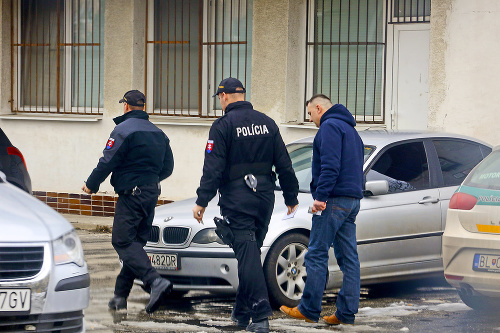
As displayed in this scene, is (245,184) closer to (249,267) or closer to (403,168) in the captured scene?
(249,267)

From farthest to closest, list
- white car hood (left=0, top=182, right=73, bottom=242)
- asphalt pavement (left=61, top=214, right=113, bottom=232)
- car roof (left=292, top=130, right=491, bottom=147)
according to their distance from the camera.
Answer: asphalt pavement (left=61, top=214, right=113, bottom=232), car roof (left=292, top=130, right=491, bottom=147), white car hood (left=0, top=182, right=73, bottom=242)

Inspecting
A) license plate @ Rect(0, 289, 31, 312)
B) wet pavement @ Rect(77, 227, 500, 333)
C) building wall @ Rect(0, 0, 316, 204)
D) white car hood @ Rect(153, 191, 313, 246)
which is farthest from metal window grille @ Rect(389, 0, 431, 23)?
license plate @ Rect(0, 289, 31, 312)

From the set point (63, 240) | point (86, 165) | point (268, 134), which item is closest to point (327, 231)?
point (268, 134)

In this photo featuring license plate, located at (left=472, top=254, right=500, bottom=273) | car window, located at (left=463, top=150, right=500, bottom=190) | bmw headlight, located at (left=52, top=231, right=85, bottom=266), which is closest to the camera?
bmw headlight, located at (left=52, top=231, right=85, bottom=266)

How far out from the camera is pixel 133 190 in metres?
7.44

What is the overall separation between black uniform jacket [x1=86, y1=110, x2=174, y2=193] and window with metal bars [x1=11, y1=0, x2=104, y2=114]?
6.98 meters

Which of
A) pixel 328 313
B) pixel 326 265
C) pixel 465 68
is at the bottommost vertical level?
pixel 328 313

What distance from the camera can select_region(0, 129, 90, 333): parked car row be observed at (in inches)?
199

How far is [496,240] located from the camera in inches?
266

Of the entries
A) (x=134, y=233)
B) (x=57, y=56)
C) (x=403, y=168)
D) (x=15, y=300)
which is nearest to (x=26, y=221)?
(x=15, y=300)

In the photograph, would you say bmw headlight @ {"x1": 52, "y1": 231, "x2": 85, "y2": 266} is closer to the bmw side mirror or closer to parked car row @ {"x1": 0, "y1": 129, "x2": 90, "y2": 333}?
parked car row @ {"x1": 0, "y1": 129, "x2": 90, "y2": 333}

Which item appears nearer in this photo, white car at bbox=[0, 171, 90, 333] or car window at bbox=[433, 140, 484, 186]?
white car at bbox=[0, 171, 90, 333]

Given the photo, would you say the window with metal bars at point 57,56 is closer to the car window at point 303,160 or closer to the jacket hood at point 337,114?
the car window at point 303,160

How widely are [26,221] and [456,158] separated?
15.7ft
